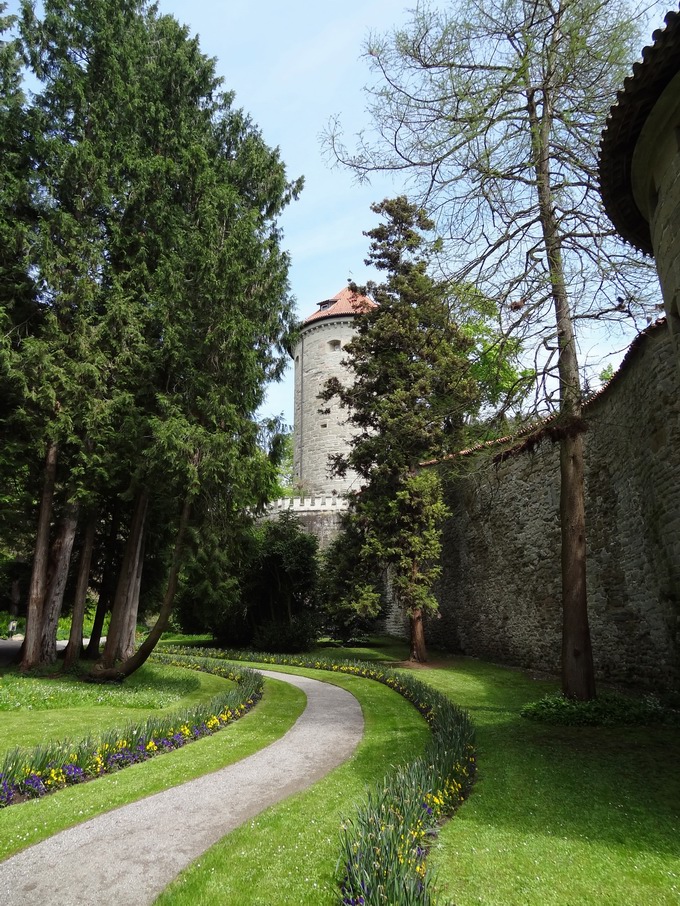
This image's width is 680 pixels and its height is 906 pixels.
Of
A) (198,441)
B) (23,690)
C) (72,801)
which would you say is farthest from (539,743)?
(23,690)

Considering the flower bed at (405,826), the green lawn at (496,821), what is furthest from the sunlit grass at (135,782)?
the flower bed at (405,826)

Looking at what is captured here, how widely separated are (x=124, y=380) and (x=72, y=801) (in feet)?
28.3

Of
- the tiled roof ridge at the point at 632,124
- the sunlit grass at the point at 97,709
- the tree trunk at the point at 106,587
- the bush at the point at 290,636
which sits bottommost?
the sunlit grass at the point at 97,709

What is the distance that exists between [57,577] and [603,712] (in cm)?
1094

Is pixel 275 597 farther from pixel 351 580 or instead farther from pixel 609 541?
pixel 609 541

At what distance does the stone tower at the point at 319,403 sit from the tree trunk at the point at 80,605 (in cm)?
1942

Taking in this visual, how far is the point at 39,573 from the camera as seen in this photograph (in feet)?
38.5

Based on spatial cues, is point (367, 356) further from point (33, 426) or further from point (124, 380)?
point (33, 426)

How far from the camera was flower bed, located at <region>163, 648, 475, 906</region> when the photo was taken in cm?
302

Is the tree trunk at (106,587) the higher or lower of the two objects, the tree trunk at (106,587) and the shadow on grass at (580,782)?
the higher

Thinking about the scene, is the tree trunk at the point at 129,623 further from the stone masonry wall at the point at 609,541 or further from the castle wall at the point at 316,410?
A: the castle wall at the point at 316,410

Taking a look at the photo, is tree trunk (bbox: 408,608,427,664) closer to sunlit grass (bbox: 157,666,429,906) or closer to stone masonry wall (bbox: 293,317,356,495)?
sunlit grass (bbox: 157,666,429,906)

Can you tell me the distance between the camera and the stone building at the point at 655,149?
3.98 m

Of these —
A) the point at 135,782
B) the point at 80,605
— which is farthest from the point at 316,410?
the point at 135,782
